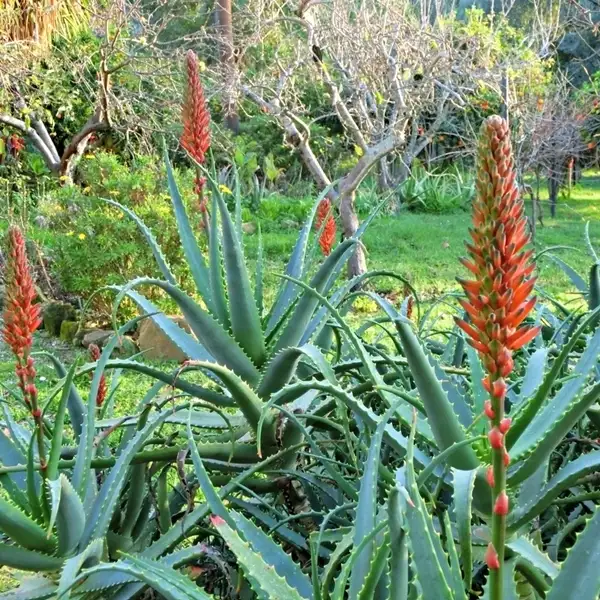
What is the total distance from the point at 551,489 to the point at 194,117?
92cm

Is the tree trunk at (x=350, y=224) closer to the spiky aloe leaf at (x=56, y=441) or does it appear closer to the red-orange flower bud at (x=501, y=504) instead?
the spiky aloe leaf at (x=56, y=441)

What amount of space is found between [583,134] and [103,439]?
14979 mm

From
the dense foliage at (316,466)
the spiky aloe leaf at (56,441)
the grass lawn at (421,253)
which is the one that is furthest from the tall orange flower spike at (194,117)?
the grass lawn at (421,253)

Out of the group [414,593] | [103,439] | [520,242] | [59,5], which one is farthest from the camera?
[59,5]

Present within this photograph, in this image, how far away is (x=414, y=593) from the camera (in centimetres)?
82

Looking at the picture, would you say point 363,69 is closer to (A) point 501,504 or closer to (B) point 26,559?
(B) point 26,559

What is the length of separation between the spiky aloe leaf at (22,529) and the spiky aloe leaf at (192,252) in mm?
637

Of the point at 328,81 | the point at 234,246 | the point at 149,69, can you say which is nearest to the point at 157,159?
the point at 149,69

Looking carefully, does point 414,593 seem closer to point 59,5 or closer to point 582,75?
point 59,5

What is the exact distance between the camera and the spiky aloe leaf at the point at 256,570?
0.82 metres

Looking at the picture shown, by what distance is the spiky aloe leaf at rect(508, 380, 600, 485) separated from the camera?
92 centimetres

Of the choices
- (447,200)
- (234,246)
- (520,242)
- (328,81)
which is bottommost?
(447,200)

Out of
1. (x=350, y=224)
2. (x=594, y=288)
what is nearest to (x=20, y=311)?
(x=594, y=288)

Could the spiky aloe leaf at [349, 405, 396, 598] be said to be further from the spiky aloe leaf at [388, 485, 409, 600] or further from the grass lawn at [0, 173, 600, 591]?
the grass lawn at [0, 173, 600, 591]
